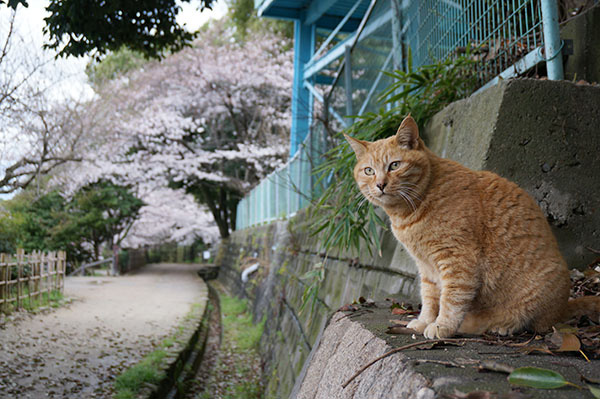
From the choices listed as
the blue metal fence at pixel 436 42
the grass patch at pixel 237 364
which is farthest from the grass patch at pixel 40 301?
the blue metal fence at pixel 436 42

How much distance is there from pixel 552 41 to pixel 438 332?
83.9 inches

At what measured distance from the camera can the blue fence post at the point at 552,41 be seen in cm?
282

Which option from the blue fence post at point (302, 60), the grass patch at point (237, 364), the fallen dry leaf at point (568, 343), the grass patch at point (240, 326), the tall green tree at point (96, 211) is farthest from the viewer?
the tall green tree at point (96, 211)

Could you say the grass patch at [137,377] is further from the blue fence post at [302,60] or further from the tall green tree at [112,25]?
the blue fence post at [302,60]

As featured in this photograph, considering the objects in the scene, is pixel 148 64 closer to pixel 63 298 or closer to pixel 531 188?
pixel 63 298

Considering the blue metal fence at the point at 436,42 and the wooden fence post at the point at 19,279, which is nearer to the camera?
the blue metal fence at the point at 436,42

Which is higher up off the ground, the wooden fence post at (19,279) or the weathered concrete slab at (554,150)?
the weathered concrete slab at (554,150)

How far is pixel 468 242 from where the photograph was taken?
6.18 feet

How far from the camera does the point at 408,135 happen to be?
2164 mm

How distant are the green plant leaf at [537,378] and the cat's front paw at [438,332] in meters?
0.64

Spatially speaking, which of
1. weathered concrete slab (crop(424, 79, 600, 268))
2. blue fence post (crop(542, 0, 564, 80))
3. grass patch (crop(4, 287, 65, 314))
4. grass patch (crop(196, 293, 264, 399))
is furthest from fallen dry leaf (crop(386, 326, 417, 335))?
grass patch (crop(4, 287, 65, 314))

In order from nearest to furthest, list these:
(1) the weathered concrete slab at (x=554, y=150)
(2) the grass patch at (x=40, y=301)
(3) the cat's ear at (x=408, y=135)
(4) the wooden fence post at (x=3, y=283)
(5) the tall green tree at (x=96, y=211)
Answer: (3) the cat's ear at (x=408, y=135), (1) the weathered concrete slab at (x=554, y=150), (4) the wooden fence post at (x=3, y=283), (2) the grass patch at (x=40, y=301), (5) the tall green tree at (x=96, y=211)

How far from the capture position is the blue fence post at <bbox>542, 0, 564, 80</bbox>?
111 inches

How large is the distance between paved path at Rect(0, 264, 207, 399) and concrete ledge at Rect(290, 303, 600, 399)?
3994mm
